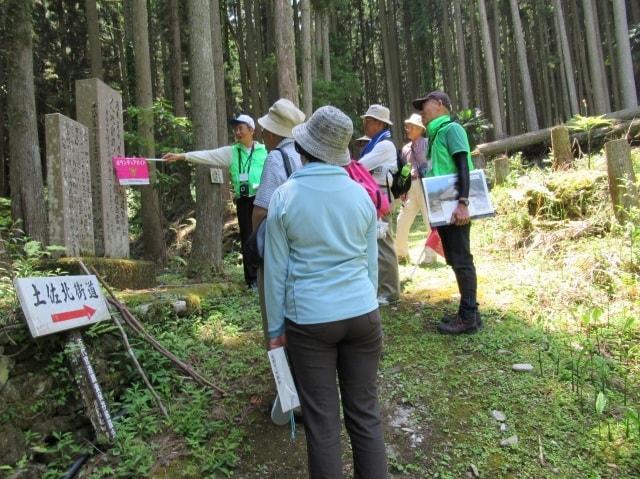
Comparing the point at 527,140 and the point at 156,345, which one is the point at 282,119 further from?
the point at 527,140

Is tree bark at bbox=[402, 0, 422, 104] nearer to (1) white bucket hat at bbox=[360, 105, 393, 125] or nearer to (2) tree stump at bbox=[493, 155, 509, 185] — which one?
(2) tree stump at bbox=[493, 155, 509, 185]

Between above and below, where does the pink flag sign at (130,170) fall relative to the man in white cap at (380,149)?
above

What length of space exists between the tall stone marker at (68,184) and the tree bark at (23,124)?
150 inches

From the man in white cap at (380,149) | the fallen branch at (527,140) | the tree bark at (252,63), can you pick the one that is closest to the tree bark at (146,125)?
the man in white cap at (380,149)

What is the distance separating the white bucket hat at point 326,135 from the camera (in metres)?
2.11

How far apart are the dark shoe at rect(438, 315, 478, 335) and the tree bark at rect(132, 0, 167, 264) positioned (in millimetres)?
5248

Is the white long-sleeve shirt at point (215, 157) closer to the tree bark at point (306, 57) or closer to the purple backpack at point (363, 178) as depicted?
the purple backpack at point (363, 178)

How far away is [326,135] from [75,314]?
2.03m

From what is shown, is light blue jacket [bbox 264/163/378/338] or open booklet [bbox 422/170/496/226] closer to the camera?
light blue jacket [bbox 264/163/378/338]

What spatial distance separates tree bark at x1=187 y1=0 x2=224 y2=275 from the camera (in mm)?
6480

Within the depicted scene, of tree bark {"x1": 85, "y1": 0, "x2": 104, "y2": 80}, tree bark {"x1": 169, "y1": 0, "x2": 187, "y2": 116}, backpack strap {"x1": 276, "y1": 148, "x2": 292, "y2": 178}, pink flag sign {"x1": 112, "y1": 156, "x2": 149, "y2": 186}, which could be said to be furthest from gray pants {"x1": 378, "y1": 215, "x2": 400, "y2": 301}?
tree bark {"x1": 85, "y1": 0, "x2": 104, "y2": 80}

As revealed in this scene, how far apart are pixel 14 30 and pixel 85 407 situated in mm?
7233

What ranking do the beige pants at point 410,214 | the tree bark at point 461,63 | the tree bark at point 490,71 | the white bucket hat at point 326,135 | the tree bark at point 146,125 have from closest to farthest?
the white bucket hat at point 326,135 < the beige pants at point 410,214 < the tree bark at point 146,125 < the tree bark at point 490,71 < the tree bark at point 461,63

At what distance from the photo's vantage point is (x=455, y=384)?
3422 mm
